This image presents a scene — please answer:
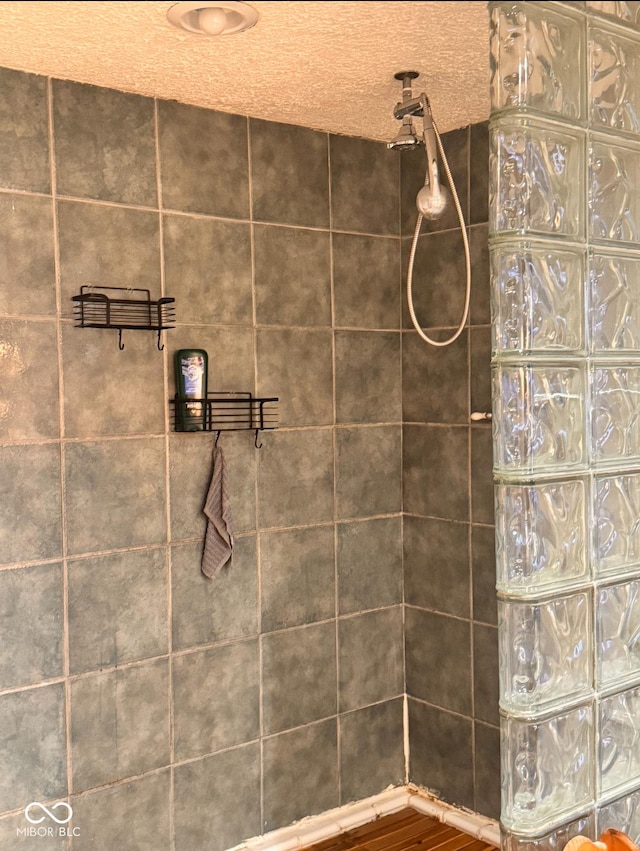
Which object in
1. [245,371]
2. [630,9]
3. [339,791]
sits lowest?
[339,791]

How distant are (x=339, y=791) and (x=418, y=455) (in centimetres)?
115

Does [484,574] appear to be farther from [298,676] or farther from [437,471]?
[298,676]

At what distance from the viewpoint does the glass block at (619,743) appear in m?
1.74

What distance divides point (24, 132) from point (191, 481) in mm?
1034

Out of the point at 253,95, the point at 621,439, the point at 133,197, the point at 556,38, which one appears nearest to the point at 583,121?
the point at 556,38

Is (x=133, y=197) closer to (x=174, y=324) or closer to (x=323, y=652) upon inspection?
(x=174, y=324)

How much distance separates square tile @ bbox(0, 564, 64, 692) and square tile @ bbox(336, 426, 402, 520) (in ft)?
3.25

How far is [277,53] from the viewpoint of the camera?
6.76 ft

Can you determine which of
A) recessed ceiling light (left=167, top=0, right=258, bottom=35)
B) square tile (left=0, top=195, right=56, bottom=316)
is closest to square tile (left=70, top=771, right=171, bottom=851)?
square tile (left=0, top=195, right=56, bottom=316)

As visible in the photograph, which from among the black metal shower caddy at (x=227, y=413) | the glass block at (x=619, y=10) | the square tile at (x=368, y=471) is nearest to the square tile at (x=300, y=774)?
the square tile at (x=368, y=471)

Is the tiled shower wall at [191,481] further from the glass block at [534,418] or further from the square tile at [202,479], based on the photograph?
the glass block at [534,418]

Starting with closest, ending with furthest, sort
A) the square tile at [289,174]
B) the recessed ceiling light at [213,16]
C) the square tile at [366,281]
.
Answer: the recessed ceiling light at [213,16], the square tile at [289,174], the square tile at [366,281]

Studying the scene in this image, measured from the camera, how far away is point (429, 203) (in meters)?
2.31

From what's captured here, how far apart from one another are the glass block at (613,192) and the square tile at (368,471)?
51.6 inches
